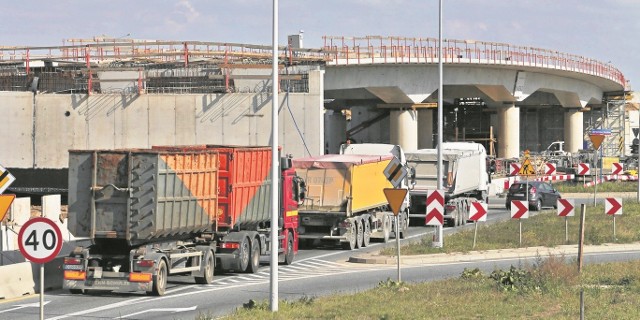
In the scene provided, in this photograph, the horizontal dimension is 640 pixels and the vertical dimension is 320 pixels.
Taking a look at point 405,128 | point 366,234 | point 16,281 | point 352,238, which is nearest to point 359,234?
point 352,238

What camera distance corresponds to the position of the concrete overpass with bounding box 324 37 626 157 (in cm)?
6506

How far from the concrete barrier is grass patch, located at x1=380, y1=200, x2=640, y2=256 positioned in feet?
35.2

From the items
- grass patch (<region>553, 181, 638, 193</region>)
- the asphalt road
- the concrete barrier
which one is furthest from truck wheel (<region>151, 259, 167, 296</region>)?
grass patch (<region>553, 181, 638, 193</region>)

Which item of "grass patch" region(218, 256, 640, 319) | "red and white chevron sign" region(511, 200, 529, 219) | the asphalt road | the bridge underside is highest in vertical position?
the bridge underside

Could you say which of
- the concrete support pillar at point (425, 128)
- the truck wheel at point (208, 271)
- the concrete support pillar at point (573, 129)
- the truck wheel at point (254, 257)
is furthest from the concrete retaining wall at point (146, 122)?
the concrete support pillar at point (573, 129)

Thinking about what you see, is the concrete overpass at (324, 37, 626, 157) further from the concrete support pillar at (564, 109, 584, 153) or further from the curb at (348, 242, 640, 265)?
the curb at (348, 242, 640, 265)

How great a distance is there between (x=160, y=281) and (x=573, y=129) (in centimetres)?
7832

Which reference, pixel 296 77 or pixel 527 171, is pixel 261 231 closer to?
pixel 527 171

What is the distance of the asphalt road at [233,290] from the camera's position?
2189 cm

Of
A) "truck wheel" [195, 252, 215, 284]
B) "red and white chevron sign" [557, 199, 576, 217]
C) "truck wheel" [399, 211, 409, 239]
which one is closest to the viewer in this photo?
"truck wheel" [195, 252, 215, 284]

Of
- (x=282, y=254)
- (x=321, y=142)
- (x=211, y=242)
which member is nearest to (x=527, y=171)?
(x=321, y=142)

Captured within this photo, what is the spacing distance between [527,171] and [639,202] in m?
8.50

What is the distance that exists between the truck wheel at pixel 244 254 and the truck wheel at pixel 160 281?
359 centimetres

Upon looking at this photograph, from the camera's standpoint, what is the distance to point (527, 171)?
4603cm
